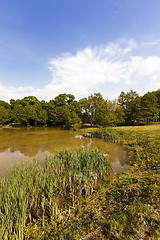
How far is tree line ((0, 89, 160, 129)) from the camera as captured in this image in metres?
25.7

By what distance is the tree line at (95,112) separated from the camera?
1011 inches

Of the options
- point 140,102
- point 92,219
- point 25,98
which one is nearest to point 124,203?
point 92,219

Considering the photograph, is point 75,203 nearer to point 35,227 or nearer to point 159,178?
point 35,227

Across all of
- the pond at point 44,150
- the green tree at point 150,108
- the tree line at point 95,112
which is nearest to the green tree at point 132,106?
the tree line at point 95,112

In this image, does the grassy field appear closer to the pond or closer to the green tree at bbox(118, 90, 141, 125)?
the pond

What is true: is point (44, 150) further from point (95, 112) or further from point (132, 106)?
point (132, 106)

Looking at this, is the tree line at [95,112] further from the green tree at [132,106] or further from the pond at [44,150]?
the pond at [44,150]

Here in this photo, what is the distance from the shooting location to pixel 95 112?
2816 centimetres

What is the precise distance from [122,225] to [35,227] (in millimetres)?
2523

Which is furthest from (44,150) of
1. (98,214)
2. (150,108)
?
(150,108)

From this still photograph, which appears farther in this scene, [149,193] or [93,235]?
[149,193]

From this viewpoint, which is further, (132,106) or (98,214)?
(132,106)

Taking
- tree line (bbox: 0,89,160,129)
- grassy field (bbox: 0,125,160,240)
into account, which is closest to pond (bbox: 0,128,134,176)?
grassy field (bbox: 0,125,160,240)

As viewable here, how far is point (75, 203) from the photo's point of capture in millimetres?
4133
